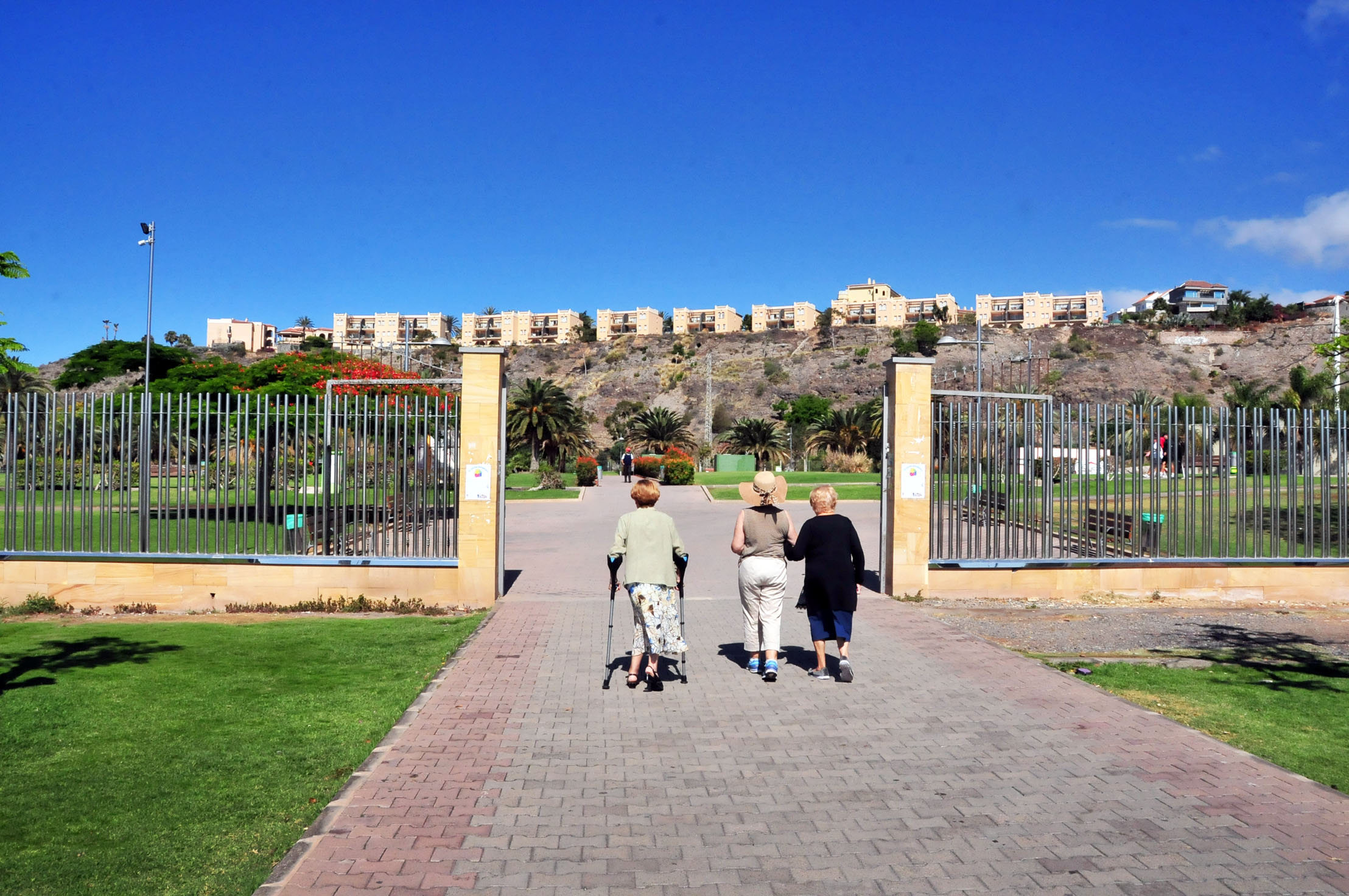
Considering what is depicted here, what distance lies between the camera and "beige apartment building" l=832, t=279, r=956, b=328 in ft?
420

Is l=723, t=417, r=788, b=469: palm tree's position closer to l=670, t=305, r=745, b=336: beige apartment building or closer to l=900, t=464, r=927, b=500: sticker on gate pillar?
l=900, t=464, r=927, b=500: sticker on gate pillar

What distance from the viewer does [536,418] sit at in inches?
1812

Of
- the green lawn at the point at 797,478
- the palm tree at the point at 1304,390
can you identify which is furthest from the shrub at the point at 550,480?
the palm tree at the point at 1304,390

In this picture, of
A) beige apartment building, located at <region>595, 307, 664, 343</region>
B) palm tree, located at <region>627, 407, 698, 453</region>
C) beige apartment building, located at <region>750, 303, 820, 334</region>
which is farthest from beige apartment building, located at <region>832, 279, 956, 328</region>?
palm tree, located at <region>627, 407, 698, 453</region>

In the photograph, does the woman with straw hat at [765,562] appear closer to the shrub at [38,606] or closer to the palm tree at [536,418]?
the shrub at [38,606]

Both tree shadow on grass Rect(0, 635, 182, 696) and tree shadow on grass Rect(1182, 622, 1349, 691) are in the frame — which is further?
tree shadow on grass Rect(1182, 622, 1349, 691)

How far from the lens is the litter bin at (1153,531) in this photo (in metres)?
12.1

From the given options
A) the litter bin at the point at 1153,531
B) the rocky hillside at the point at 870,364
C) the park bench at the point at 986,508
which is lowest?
the litter bin at the point at 1153,531

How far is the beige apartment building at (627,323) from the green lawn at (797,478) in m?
99.6

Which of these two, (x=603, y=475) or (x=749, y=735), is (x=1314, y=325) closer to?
(x=603, y=475)

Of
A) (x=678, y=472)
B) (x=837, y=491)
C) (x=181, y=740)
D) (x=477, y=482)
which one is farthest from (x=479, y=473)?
(x=678, y=472)

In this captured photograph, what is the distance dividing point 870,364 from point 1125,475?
83.1 m

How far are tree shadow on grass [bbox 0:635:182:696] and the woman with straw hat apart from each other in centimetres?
504

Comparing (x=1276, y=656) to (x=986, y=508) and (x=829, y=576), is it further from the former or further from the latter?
(x=829, y=576)
